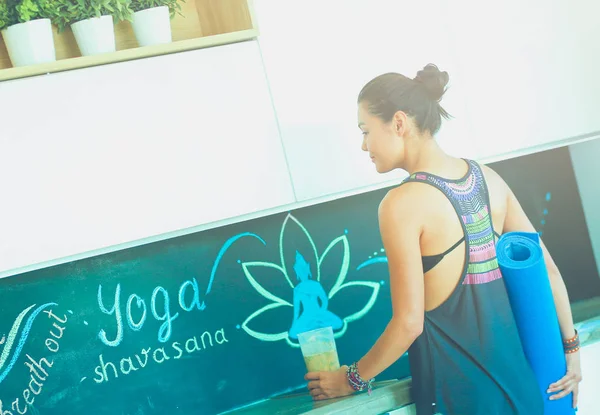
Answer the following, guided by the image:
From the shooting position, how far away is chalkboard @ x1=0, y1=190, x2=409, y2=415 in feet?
7.10

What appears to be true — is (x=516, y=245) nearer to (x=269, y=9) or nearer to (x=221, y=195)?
(x=221, y=195)

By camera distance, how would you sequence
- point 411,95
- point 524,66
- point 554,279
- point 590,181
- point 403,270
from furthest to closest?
point 590,181
point 524,66
point 554,279
point 411,95
point 403,270

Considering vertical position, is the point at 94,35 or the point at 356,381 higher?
the point at 94,35

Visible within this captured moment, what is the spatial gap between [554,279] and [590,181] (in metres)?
0.72

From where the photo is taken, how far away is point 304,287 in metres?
2.41

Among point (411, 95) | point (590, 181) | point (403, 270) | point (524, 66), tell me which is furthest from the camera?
point (590, 181)

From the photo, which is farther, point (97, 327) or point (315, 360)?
point (97, 327)

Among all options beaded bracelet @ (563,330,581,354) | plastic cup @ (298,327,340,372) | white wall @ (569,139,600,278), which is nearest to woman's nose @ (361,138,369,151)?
plastic cup @ (298,327,340,372)

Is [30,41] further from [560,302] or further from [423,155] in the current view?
[560,302]

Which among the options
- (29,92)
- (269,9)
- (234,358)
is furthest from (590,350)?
(29,92)

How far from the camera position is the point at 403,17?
2.14 meters

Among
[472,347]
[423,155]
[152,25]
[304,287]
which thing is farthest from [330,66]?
[472,347]

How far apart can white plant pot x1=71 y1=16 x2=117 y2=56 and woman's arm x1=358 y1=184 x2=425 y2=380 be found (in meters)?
0.81

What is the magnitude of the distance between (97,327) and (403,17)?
4.06ft
